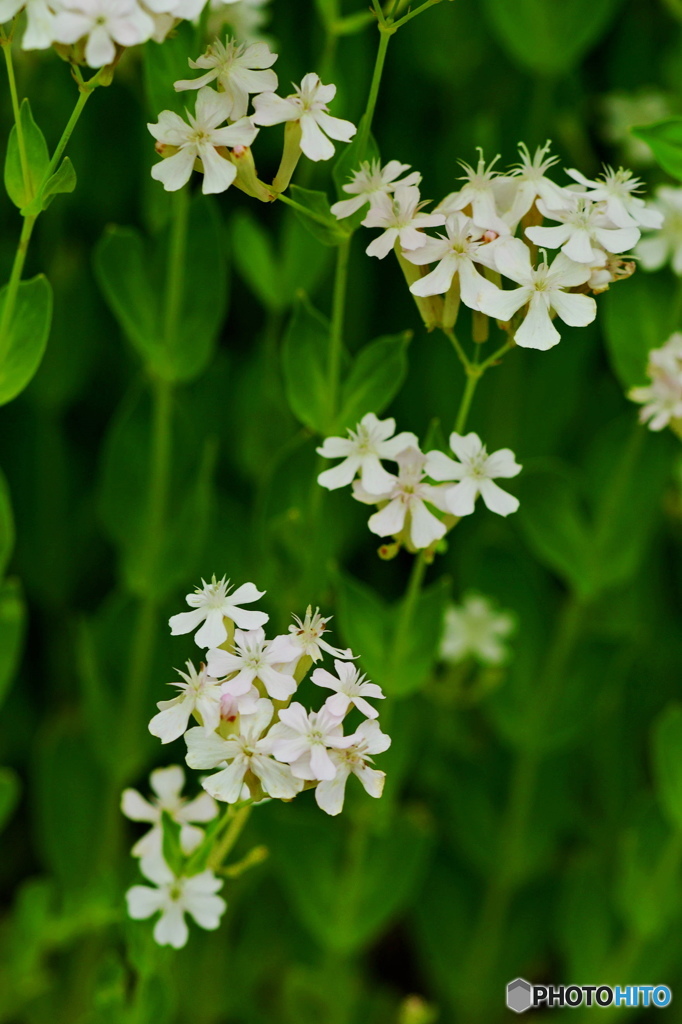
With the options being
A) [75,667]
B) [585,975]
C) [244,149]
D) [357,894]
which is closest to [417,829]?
[357,894]

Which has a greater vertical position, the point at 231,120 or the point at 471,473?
the point at 231,120

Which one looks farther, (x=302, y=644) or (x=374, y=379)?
A: (x=374, y=379)

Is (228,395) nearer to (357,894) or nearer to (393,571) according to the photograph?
(393,571)

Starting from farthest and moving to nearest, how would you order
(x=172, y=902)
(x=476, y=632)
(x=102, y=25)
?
(x=476, y=632) → (x=172, y=902) → (x=102, y=25)

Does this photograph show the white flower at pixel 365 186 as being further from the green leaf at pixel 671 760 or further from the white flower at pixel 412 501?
the green leaf at pixel 671 760

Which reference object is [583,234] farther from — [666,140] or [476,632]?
[476,632]

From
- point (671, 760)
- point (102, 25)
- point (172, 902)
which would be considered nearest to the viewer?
point (102, 25)

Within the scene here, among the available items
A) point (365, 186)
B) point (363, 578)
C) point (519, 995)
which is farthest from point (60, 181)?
point (519, 995)
